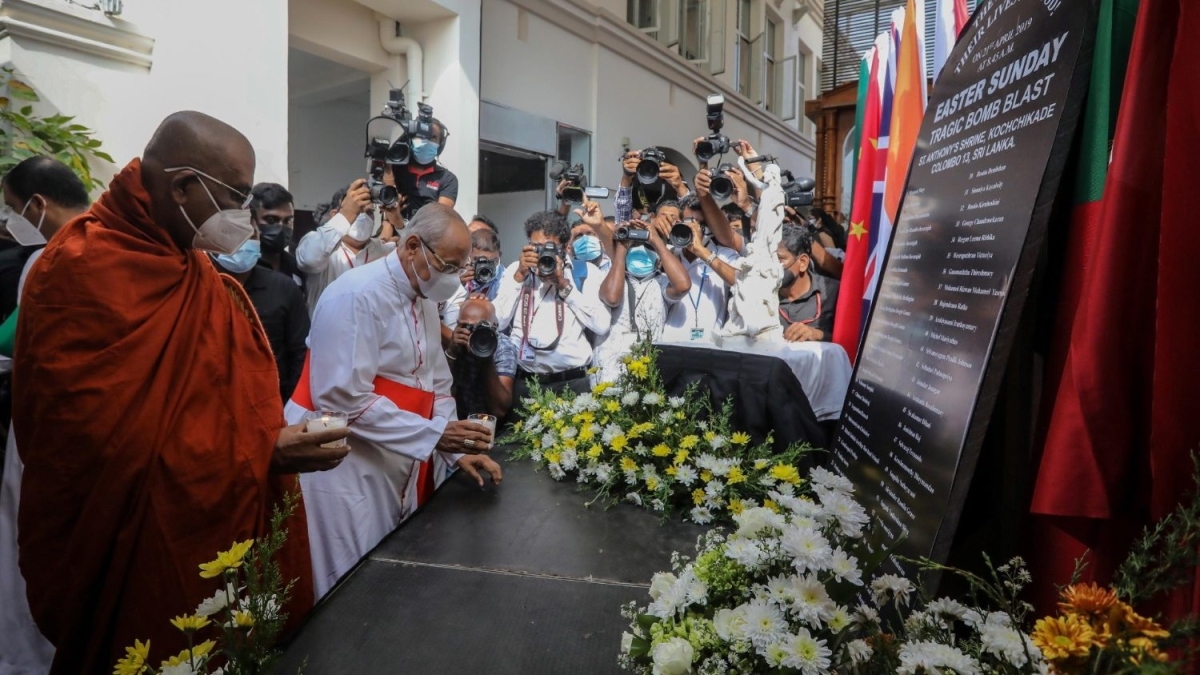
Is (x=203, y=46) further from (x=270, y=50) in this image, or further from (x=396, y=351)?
(x=396, y=351)

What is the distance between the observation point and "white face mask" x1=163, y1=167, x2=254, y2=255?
1.79m

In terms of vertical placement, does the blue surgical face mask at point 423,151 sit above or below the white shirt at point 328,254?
above

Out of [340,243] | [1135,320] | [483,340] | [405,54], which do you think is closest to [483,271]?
[340,243]

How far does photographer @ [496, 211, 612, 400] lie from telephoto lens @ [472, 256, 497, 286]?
155 mm

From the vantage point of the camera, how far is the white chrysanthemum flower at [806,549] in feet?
2.96

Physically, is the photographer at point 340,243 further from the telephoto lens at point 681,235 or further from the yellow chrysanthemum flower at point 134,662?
the yellow chrysanthemum flower at point 134,662

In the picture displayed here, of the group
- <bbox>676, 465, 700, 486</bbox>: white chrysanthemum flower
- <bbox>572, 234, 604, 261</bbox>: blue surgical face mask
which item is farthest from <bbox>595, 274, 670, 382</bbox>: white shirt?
<bbox>676, 465, 700, 486</bbox>: white chrysanthemum flower

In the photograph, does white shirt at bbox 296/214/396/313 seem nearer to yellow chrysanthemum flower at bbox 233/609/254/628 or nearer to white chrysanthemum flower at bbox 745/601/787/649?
yellow chrysanthemum flower at bbox 233/609/254/628

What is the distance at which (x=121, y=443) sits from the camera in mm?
1657

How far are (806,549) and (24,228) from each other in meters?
3.08

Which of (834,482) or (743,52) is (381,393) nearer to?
(834,482)

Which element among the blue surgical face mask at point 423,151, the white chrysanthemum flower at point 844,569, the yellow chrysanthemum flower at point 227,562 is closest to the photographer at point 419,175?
the blue surgical face mask at point 423,151

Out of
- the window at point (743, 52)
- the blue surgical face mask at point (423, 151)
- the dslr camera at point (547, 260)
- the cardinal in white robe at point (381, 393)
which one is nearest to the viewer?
the cardinal in white robe at point (381, 393)

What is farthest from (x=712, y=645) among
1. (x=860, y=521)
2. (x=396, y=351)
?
(x=396, y=351)
